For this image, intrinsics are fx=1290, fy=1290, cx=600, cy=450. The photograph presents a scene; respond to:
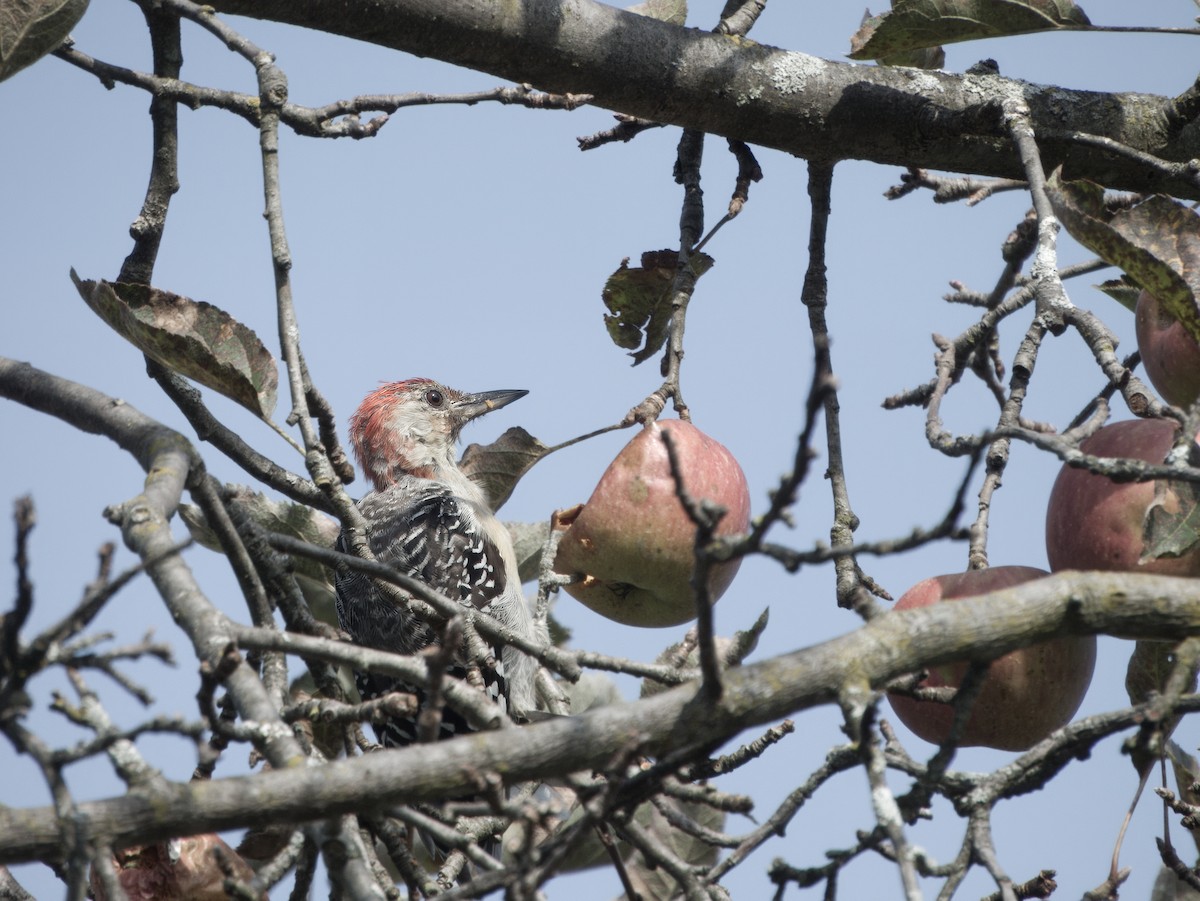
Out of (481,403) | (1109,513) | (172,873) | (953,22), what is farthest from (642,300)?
(481,403)

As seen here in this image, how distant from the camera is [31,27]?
7.69 ft

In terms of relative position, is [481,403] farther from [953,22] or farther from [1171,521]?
[1171,521]

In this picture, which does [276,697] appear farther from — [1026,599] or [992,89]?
[992,89]

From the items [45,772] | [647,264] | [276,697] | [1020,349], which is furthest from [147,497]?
[647,264]

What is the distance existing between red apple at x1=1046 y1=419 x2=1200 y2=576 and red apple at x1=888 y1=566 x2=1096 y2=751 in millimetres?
96

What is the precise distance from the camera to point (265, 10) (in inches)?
116

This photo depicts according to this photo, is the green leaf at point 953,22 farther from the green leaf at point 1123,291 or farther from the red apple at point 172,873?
the red apple at point 172,873

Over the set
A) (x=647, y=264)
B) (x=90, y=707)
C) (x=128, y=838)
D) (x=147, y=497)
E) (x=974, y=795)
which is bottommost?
(x=128, y=838)

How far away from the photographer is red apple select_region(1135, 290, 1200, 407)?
2.71 m

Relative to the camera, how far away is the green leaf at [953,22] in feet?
10.7

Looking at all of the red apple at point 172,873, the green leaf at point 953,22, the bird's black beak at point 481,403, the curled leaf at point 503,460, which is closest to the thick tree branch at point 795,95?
the green leaf at point 953,22

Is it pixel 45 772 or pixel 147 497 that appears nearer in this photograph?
pixel 45 772

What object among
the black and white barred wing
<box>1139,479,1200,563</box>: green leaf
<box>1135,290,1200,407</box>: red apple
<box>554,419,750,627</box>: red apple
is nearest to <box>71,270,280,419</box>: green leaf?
<box>554,419,750,627</box>: red apple

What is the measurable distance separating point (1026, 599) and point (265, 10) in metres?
2.14
